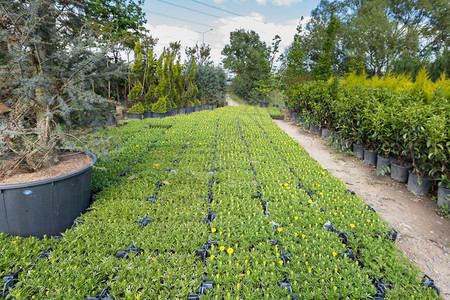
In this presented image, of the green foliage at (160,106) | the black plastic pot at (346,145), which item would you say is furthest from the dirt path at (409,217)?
the green foliage at (160,106)

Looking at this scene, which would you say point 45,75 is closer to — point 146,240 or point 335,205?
point 146,240

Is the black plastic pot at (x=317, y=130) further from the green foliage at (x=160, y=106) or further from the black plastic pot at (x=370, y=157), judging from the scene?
the green foliage at (x=160, y=106)

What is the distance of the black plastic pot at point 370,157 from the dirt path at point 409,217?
0.40 feet

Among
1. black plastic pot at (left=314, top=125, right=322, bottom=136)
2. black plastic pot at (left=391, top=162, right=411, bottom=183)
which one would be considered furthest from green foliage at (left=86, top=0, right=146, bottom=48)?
black plastic pot at (left=391, top=162, right=411, bottom=183)

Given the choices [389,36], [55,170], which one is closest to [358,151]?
[55,170]

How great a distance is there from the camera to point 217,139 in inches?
231

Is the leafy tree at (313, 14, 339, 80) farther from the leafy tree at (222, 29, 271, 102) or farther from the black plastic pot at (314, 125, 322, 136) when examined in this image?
the black plastic pot at (314, 125, 322, 136)

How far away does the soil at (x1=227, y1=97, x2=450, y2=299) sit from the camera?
7.26ft

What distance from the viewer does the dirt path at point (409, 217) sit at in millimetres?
2213

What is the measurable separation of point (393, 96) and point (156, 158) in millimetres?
4649

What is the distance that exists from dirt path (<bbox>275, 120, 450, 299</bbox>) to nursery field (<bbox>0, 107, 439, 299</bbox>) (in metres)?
0.26

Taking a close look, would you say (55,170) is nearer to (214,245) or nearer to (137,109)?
(214,245)

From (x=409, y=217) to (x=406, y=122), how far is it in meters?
1.50

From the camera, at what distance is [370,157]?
4934mm
